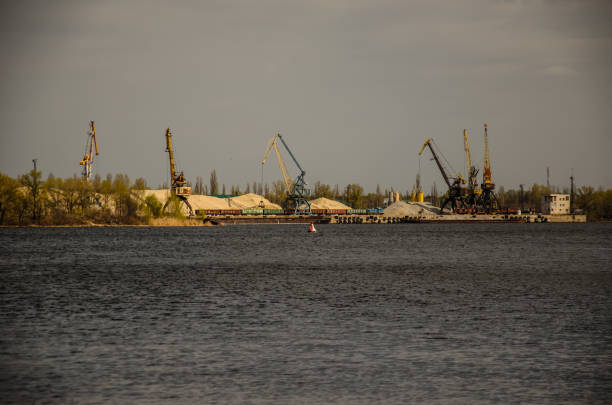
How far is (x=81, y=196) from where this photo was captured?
6767 inches

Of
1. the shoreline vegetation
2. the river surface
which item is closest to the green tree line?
the shoreline vegetation

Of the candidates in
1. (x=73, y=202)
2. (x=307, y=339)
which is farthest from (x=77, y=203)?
(x=307, y=339)

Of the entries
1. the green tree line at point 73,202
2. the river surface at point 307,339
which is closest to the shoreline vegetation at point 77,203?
the green tree line at point 73,202

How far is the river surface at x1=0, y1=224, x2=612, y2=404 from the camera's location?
16.2m

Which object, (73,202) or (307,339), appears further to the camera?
(73,202)

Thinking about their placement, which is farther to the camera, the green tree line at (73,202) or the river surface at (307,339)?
the green tree line at (73,202)

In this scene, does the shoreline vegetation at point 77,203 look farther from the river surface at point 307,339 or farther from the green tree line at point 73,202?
the river surface at point 307,339

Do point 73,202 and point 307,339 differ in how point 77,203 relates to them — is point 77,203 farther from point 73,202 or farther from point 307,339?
point 307,339

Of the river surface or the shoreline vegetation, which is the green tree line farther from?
the river surface

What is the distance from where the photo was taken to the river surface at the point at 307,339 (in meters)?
16.2

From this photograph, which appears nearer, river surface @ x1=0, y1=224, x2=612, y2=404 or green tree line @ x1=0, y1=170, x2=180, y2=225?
Answer: river surface @ x1=0, y1=224, x2=612, y2=404

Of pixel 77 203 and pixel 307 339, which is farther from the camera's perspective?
pixel 77 203

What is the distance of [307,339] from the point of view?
22688 mm

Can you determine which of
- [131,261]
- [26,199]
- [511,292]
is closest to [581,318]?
[511,292]
